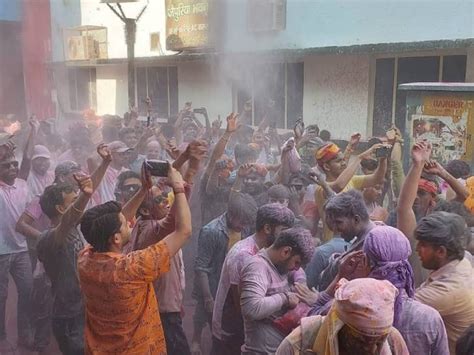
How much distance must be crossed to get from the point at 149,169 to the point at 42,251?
847 mm

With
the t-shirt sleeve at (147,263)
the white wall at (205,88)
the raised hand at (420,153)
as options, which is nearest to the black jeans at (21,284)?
the t-shirt sleeve at (147,263)

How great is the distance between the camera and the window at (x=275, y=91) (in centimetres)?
858

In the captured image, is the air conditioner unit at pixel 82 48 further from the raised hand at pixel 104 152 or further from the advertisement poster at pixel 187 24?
the raised hand at pixel 104 152

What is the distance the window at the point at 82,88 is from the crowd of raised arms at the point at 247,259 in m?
8.67

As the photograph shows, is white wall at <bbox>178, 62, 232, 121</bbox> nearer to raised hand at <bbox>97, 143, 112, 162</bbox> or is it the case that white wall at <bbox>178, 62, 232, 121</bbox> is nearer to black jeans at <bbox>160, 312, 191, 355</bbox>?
raised hand at <bbox>97, 143, 112, 162</bbox>

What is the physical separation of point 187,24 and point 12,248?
7.12m

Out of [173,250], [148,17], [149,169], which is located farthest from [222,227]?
[148,17]

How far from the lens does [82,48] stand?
11734mm

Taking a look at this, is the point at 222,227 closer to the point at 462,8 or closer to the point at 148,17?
the point at 462,8

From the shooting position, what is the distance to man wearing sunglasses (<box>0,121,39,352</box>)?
3914mm

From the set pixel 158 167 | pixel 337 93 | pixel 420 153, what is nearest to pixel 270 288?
pixel 158 167

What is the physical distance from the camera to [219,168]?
4.24 metres

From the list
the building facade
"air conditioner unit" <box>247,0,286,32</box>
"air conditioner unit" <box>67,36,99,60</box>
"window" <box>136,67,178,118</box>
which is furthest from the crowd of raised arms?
"air conditioner unit" <box>67,36,99,60</box>

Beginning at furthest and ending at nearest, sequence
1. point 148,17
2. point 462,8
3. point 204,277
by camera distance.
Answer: point 148,17 < point 462,8 < point 204,277
